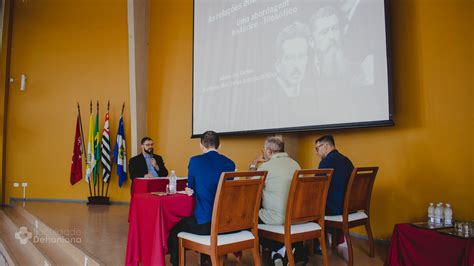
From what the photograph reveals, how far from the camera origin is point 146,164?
479 cm

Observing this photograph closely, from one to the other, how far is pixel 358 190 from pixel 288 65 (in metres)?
1.74

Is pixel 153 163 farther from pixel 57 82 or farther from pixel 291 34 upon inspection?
pixel 57 82

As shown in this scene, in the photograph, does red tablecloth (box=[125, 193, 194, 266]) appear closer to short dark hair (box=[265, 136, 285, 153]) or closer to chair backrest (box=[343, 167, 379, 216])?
short dark hair (box=[265, 136, 285, 153])

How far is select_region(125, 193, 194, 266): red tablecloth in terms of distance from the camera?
8.18ft

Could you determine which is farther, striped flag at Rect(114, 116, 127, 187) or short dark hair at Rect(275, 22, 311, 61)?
striped flag at Rect(114, 116, 127, 187)

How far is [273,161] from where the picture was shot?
2.79 m

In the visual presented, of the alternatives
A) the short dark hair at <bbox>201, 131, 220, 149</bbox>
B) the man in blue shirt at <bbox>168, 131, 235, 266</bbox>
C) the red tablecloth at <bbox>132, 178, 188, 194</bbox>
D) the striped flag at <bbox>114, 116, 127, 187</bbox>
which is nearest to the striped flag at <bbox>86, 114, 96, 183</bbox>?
the striped flag at <bbox>114, 116, 127, 187</bbox>

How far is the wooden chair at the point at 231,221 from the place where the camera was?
2.33 metres

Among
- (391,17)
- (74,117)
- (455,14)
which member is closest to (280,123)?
(391,17)

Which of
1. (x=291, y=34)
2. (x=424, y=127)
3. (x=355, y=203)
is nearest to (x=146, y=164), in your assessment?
(x=291, y=34)

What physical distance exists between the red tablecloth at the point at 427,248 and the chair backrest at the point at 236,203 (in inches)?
38.0

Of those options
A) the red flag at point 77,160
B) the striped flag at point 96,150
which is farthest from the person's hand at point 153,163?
the red flag at point 77,160

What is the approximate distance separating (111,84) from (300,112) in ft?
14.9

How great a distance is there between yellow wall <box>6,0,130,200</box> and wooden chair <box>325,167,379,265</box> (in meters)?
5.14
